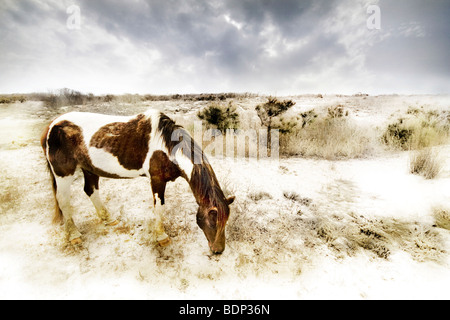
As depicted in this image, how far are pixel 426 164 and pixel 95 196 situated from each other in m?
8.16

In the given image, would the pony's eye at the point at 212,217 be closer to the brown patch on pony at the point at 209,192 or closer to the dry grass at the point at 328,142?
the brown patch on pony at the point at 209,192

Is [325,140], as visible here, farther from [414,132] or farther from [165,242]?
[165,242]

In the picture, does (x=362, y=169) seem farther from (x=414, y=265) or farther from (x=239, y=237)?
(x=239, y=237)

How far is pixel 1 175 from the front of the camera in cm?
477

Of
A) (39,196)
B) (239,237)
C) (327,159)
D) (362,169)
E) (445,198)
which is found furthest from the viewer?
(327,159)

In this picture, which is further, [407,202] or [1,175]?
[1,175]

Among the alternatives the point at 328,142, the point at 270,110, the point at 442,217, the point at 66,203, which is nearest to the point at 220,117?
the point at 270,110

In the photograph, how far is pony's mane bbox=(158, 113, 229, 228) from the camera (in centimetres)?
225

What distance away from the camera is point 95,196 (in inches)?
129

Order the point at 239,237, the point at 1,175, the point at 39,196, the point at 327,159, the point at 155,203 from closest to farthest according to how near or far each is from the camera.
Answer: the point at 155,203 < the point at 239,237 < the point at 39,196 < the point at 1,175 < the point at 327,159
